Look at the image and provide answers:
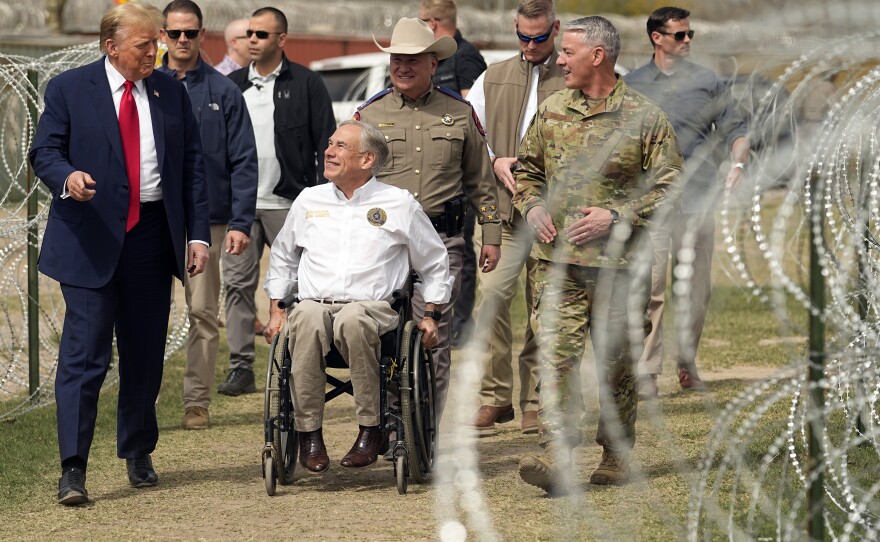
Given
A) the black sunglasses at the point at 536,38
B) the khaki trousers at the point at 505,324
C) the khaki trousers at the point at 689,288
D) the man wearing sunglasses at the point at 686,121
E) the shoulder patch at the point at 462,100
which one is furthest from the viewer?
the khaki trousers at the point at 689,288

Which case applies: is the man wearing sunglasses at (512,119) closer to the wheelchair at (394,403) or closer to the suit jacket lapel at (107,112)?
the wheelchair at (394,403)

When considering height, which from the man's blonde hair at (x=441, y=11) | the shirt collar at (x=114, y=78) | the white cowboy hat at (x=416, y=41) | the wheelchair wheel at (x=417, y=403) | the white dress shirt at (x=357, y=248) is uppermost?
the man's blonde hair at (x=441, y=11)

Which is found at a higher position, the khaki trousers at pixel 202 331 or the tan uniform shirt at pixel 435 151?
the tan uniform shirt at pixel 435 151

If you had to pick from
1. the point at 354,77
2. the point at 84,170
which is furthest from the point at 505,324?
the point at 354,77

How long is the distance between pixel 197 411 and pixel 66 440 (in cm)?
181

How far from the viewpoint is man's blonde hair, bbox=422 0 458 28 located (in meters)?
8.72

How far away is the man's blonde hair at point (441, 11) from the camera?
872 cm

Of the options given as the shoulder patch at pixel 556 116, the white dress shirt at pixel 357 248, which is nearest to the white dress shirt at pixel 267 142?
the white dress shirt at pixel 357 248

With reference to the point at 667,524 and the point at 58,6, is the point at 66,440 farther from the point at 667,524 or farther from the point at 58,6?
the point at 58,6

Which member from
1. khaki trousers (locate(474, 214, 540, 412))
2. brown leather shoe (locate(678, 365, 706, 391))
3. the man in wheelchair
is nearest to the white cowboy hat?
the man in wheelchair

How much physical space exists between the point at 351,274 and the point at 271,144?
283 centimetres

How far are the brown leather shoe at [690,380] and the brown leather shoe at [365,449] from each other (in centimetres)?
313

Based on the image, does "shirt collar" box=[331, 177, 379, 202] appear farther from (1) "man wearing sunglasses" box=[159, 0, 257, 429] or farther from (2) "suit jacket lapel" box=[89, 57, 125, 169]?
(1) "man wearing sunglasses" box=[159, 0, 257, 429]

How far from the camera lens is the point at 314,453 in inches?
244
